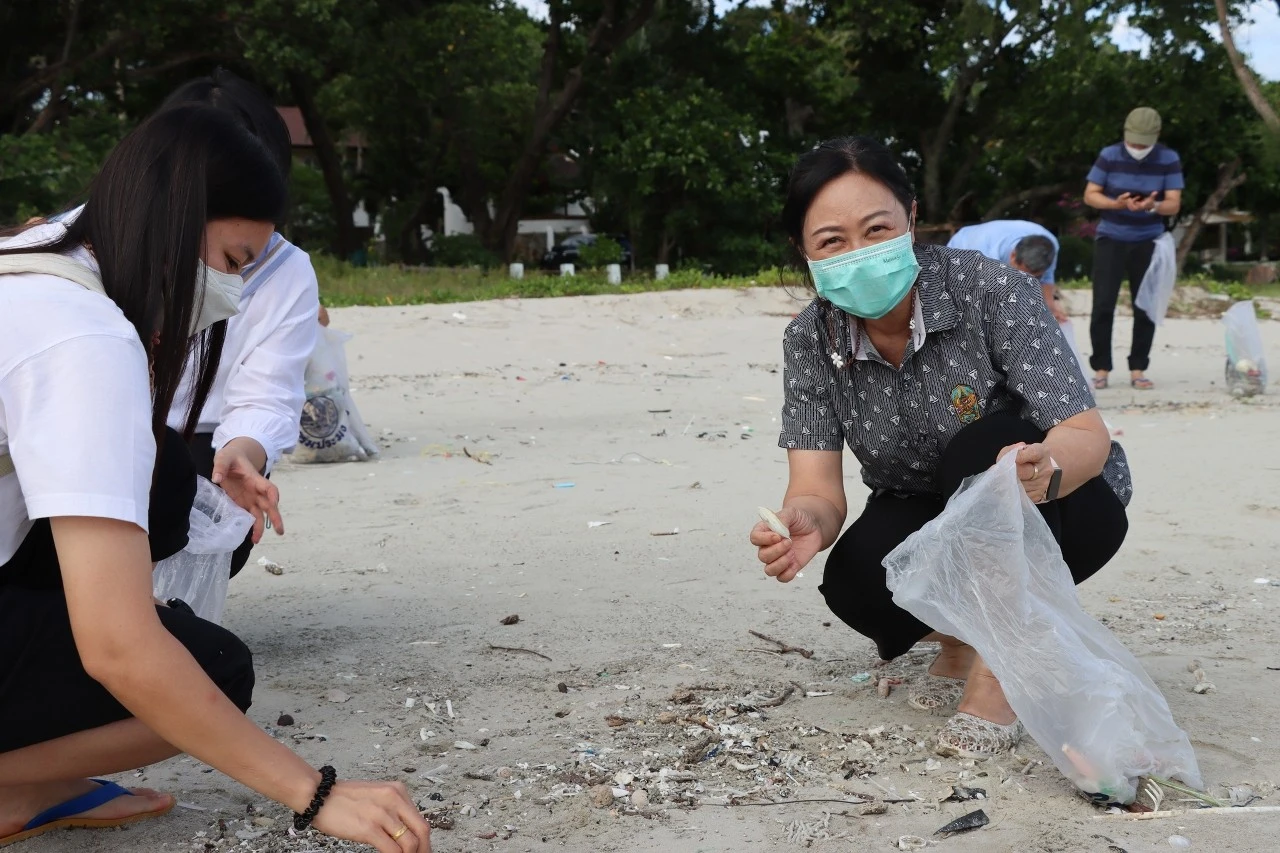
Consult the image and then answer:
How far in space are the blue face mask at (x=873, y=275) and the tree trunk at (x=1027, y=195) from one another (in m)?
20.6

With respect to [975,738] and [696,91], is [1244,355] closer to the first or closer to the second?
[975,738]

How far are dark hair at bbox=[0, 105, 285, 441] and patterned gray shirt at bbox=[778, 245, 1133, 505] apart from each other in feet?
4.37

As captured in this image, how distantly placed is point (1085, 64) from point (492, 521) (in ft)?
60.1

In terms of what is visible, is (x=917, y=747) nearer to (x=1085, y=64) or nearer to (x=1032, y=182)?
(x=1085, y=64)

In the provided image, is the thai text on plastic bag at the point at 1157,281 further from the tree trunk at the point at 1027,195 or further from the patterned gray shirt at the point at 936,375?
the tree trunk at the point at 1027,195

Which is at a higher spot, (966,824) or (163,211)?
(163,211)

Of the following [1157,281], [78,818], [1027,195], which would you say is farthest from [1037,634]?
[1027,195]

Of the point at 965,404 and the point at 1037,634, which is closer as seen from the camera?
the point at 1037,634

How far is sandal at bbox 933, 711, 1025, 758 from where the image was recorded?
2463 millimetres

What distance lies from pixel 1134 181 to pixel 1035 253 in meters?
2.08

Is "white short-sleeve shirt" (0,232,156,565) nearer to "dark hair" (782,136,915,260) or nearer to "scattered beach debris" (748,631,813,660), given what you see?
"dark hair" (782,136,915,260)

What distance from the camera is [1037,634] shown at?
230 centimetres

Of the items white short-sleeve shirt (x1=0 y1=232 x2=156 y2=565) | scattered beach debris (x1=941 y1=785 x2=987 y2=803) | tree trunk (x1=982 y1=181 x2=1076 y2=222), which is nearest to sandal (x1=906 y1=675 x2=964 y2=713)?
scattered beach debris (x1=941 y1=785 x2=987 y2=803)

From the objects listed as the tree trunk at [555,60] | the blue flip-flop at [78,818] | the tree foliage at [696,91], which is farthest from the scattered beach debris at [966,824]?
the tree trunk at [555,60]
